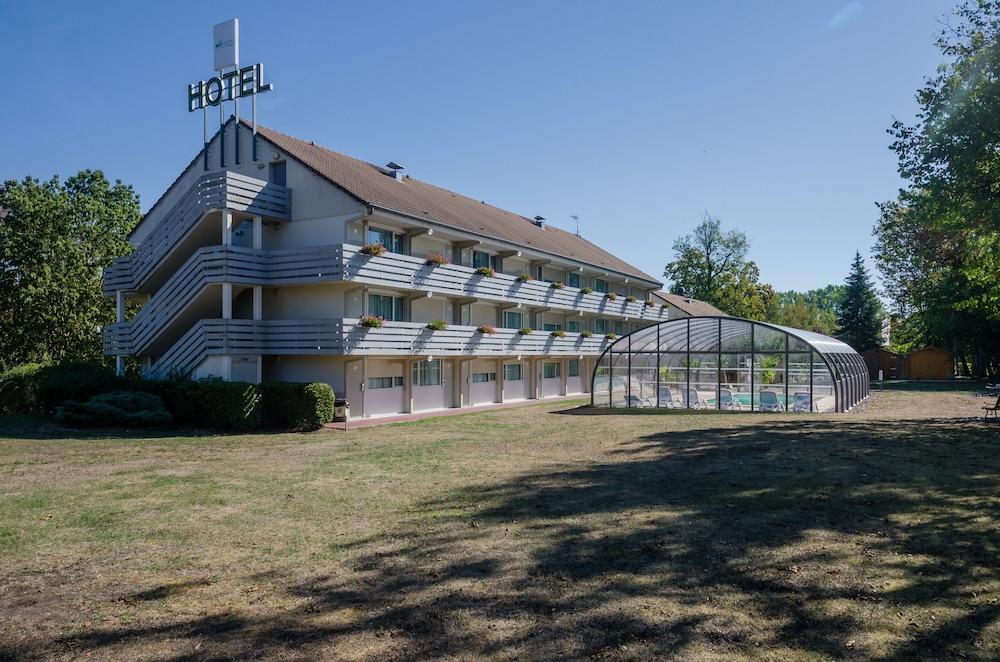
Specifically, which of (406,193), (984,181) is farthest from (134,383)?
(984,181)

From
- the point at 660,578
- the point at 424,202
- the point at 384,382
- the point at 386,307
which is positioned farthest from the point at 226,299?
the point at 660,578

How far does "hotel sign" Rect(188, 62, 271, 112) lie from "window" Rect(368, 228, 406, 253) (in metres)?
6.95

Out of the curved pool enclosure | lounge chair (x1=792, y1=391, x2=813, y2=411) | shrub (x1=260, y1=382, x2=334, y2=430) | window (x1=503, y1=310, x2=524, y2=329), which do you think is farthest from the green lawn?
window (x1=503, y1=310, x2=524, y2=329)

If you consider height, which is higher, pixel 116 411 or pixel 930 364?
pixel 930 364

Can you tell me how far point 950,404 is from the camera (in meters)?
30.4

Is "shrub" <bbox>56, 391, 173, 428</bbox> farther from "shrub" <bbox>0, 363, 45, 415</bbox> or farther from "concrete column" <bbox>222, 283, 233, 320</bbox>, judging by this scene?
"shrub" <bbox>0, 363, 45, 415</bbox>

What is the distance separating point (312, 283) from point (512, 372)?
47.7 ft

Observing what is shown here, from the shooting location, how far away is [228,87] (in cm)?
2811

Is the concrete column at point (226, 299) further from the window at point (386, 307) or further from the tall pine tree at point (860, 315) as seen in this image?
the tall pine tree at point (860, 315)

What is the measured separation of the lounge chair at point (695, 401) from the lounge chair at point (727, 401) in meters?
0.67

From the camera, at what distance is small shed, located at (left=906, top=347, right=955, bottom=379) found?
202 feet

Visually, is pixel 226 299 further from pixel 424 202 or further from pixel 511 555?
pixel 511 555

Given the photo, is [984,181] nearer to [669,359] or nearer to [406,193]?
[669,359]

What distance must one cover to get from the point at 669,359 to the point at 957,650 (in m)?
24.4
